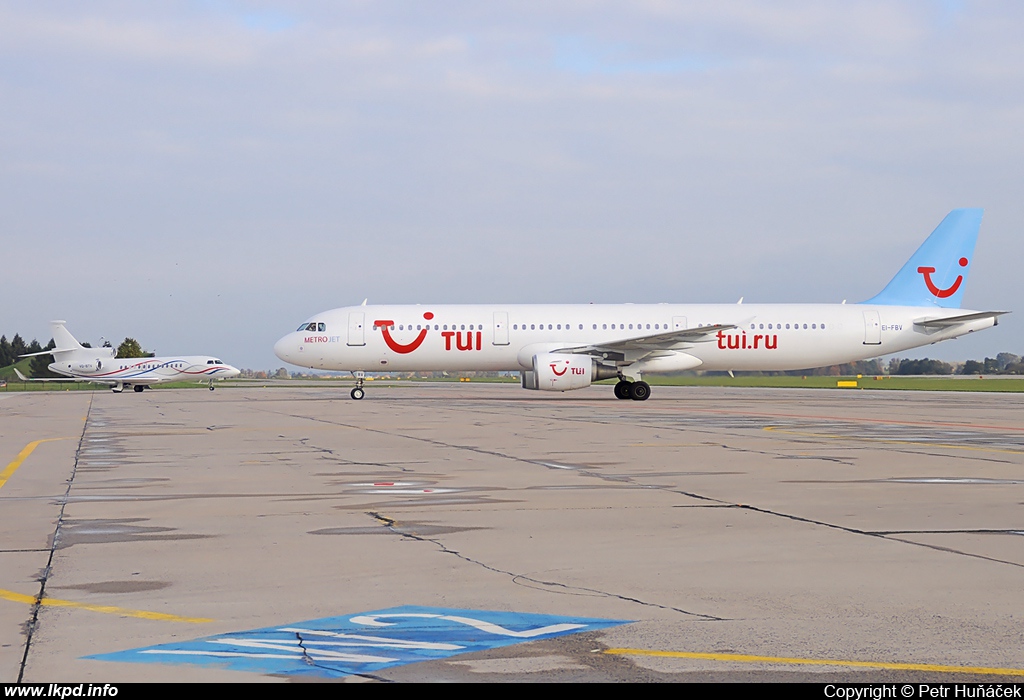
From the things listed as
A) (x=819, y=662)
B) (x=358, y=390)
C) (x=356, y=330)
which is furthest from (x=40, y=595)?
(x=358, y=390)

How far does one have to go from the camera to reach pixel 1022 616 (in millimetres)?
5695

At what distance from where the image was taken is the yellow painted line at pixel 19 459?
543 inches

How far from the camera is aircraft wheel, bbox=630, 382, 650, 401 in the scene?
126ft

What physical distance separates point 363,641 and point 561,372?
31.5 m

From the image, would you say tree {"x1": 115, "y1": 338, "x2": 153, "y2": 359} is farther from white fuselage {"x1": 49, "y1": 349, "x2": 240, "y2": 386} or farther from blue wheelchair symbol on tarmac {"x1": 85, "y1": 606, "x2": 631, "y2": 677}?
blue wheelchair symbol on tarmac {"x1": 85, "y1": 606, "x2": 631, "y2": 677}

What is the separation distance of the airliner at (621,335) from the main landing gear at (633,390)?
0.04m

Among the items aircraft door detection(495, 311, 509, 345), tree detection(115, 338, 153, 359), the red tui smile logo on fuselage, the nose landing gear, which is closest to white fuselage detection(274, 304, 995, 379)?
aircraft door detection(495, 311, 509, 345)

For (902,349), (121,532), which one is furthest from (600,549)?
(902,349)

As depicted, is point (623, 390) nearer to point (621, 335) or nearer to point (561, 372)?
point (621, 335)

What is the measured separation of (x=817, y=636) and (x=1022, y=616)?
1262 mm

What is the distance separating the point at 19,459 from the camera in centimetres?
1638

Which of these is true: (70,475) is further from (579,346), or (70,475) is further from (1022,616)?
(579,346)

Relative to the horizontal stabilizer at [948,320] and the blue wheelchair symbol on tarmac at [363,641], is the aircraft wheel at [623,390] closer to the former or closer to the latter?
the horizontal stabilizer at [948,320]
